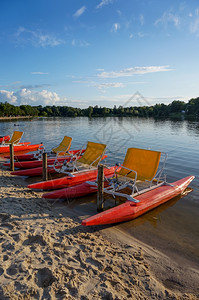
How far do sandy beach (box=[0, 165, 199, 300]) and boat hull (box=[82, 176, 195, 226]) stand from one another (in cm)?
32

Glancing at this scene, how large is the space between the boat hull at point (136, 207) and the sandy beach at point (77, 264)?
321mm

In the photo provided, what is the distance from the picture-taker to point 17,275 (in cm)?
352

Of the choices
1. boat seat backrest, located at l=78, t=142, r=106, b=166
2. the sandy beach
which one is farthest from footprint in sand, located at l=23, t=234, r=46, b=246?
boat seat backrest, located at l=78, t=142, r=106, b=166

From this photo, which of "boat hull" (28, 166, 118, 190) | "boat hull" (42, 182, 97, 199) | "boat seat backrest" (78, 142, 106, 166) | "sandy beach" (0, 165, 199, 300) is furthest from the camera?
"boat seat backrest" (78, 142, 106, 166)

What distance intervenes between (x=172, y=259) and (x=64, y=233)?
2.77 metres

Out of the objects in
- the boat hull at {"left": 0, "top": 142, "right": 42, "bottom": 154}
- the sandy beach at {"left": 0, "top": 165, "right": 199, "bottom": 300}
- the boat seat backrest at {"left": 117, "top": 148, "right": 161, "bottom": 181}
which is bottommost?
the sandy beach at {"left": 0, "top": 165, "right": 199, "bottom": 300}

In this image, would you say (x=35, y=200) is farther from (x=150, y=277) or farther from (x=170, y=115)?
(x=170, y=115)

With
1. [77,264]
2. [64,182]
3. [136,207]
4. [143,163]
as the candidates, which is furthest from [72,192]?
[77,264]

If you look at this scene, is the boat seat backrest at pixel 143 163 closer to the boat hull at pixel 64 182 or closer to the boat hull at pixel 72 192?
the boat hull at pixel 72 192

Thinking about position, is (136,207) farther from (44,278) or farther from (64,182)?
(44,278)

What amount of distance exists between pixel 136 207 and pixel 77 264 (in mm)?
3214

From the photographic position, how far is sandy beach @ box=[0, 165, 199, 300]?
134 inches

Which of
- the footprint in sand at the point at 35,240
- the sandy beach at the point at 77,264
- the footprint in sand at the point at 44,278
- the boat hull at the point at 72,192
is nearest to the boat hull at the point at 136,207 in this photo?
the sandy beach at the point at 77,264

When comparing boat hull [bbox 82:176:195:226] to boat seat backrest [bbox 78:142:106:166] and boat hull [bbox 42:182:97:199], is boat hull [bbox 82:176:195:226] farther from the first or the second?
boat seat backrest [bbox 78:142:106:166]
